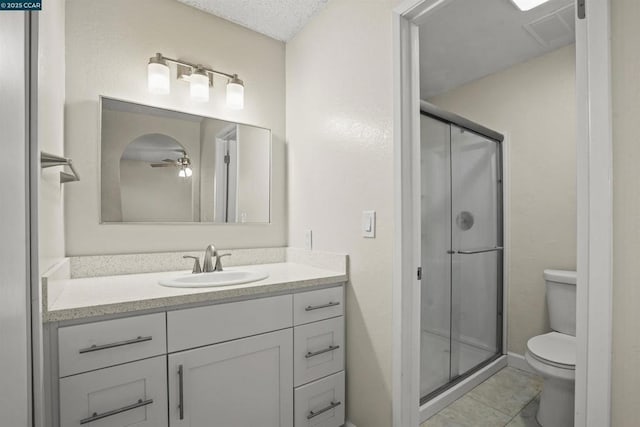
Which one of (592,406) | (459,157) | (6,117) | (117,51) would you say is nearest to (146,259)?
(117,51)

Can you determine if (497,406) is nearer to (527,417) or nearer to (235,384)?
(527,417)

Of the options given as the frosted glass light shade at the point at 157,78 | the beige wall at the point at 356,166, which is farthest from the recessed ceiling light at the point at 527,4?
the frosted glass light shade at the point at 157,78

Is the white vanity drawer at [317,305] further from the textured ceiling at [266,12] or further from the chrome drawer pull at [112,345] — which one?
the textured ceiling at [266,12]

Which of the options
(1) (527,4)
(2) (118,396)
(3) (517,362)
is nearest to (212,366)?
(2) (118,396)

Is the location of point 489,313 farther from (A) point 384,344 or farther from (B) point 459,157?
(A) point 384,344

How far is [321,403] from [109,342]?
3.30ft

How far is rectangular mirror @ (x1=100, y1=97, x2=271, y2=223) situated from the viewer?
1.66 m

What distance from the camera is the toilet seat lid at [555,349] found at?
1633 millimetres

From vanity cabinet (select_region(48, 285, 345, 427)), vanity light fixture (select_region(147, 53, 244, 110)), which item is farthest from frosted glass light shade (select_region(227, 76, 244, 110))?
vanity cabinet (select_region(48, 285, 345, 427))

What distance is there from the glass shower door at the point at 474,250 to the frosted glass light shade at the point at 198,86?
63.7 inches

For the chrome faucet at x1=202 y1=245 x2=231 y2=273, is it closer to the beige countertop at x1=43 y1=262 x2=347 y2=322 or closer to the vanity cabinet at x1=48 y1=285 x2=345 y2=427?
the beige countertop at x1=43 y1=262 x2=347 y2=322

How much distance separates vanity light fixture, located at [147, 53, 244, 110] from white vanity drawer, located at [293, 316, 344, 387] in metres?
1.41

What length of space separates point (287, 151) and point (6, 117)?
5.54ft

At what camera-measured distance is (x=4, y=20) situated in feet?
1.98
